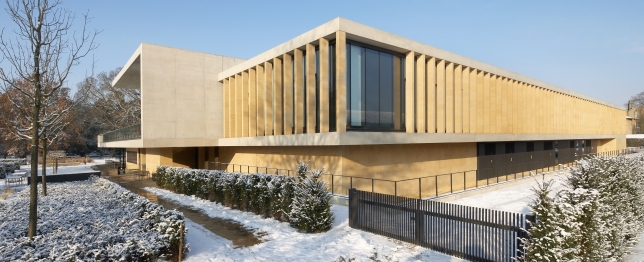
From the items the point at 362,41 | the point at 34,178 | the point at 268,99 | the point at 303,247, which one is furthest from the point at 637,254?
the point at 268,99

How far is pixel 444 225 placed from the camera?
9062 mm

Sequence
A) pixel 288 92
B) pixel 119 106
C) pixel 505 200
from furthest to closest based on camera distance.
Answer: pixel 119 106 → pixel 288 92 → pixel 505 200

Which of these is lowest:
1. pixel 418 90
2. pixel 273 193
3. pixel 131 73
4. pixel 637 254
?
pixel 637 254

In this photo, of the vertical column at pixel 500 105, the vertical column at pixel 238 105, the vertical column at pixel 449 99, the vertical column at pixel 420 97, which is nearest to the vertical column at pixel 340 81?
the vertical column at pixel 420 97

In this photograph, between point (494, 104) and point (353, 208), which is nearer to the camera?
point (353, 208)

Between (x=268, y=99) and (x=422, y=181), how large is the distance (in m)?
10.1

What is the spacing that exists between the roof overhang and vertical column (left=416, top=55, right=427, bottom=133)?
58.2ft

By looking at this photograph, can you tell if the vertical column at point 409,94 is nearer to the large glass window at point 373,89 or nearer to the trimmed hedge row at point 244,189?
the large glass window at point 373,89

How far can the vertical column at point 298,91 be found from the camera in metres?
17.9

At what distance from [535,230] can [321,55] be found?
11.4 metres

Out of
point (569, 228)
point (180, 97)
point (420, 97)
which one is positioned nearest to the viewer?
point (569, 228)

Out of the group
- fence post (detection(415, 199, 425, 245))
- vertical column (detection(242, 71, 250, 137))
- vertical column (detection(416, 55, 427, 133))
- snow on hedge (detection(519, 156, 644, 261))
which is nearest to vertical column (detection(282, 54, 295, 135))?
vertical column (detection(242, 71, 250, 137))

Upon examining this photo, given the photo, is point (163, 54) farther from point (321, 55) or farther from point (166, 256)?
point (166, 256)

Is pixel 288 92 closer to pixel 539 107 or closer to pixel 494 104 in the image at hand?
pixel 494 104
